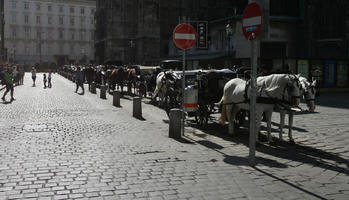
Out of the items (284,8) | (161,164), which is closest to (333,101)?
(161,164)

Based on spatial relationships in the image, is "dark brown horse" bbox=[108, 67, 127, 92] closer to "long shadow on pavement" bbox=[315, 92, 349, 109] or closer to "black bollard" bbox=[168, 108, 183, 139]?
"long shadow on pavement" bbox=[315, 92, 349, 109]

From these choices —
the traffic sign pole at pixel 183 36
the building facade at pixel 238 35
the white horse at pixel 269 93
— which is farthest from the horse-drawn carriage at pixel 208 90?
the building facade at pixel 238 35

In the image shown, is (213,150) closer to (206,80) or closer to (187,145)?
(187,145)

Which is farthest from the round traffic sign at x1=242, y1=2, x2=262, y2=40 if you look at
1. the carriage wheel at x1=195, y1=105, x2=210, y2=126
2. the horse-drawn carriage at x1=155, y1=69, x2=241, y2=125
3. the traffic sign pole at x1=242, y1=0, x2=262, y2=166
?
the carriage wheel at x1=195, y1=105, x2=210, y2=126

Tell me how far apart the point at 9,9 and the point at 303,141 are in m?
106

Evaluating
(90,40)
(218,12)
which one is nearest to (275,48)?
(218,12)

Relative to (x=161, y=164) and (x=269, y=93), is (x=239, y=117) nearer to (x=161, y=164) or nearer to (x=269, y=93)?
(x=269, y=93)

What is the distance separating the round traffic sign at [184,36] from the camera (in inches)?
393

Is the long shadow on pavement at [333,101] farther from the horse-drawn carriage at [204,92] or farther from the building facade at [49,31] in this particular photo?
the building facade at [49,31]

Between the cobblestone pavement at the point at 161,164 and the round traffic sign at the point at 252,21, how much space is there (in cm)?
230

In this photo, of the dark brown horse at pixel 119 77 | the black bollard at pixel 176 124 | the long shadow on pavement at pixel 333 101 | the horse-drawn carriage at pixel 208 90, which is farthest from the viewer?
the dark brown horse at pixel 119 77

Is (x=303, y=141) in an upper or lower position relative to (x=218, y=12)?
lower

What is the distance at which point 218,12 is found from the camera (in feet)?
208

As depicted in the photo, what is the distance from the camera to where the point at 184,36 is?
10.1m
